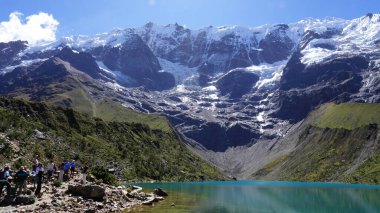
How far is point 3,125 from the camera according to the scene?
143 meters

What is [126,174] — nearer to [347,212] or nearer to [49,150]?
[49,150]

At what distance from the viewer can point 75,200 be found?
170 feet

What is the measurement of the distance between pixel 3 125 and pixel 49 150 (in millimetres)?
17856

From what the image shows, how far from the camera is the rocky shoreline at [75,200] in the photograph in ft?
151

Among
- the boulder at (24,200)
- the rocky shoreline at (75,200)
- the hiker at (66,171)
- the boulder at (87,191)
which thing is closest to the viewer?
the rocky shoreline at (75,200)

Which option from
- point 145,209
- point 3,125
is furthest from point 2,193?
point 3,125

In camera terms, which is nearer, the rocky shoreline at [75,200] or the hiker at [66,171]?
the rocky shoreline at [75,200]

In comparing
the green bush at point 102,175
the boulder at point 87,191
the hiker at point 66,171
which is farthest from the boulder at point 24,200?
the green bush at point 102,175

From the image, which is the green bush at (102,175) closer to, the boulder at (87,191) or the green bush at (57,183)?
the green bush at (57,183)

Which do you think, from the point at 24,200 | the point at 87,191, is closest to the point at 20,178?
the point at 24,200

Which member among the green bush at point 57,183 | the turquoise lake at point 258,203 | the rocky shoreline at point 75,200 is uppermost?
the green bush at point 57,183

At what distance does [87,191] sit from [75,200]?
4.21m

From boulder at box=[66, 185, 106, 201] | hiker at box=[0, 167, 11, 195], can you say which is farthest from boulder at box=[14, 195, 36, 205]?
boulder at box=[66, 185, 106, 201]

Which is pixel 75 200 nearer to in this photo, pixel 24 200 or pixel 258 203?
pixel 24 200
